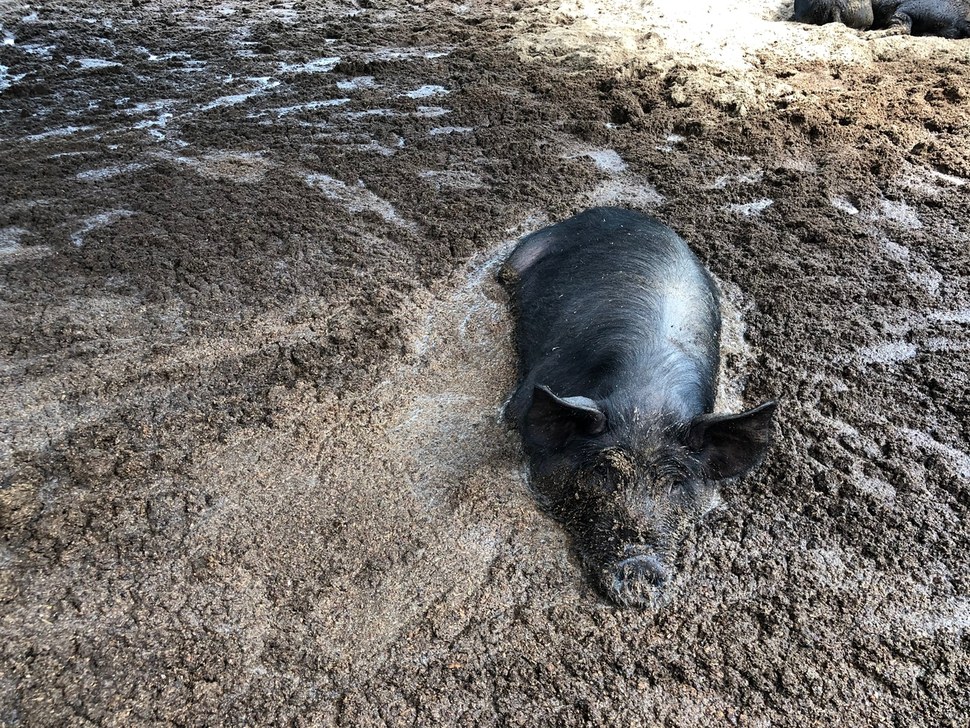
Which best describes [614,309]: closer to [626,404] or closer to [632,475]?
[626,404]

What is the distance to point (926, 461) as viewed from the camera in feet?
10.2

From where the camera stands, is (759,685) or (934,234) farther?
(934,234)

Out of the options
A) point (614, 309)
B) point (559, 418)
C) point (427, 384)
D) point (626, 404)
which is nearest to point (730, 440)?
point (626, 404)

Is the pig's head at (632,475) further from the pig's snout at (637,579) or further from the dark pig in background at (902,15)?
the dark pig in background at (902,15)

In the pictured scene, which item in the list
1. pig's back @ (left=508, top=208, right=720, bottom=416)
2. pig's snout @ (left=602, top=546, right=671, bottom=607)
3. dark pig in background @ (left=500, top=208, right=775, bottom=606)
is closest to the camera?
pig's snout @ (left=602, top=546, right=671, bottom=607)

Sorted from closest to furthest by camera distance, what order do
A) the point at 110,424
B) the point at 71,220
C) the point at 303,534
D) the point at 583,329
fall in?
the point at 303,534 → the point at 110,424 → the point at 583,329 → the point at 71,220

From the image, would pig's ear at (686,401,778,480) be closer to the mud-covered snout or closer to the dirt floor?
the dirt floor

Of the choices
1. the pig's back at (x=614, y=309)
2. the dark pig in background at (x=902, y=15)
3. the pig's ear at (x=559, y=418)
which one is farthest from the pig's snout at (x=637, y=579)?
the dark pig in background at (x=902, y=15)

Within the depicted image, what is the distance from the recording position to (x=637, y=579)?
2.50m

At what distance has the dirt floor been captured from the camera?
7.52ft

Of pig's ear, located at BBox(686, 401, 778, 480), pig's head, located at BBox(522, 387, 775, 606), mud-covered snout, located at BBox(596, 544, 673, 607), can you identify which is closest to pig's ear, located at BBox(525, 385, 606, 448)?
Result: pig's head, located at BBox(522, 387, 775, 606)

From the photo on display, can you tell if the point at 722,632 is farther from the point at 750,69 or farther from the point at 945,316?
the point at 750,69

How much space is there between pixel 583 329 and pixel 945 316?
78.5 inches

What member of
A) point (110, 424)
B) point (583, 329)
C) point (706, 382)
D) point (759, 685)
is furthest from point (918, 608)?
point (110, 424)
